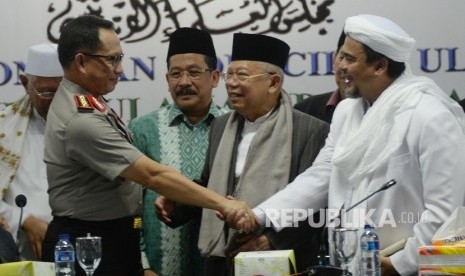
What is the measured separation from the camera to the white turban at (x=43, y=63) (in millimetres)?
5617

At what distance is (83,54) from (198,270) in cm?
124

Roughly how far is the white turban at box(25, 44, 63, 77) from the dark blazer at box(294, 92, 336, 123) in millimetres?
1193

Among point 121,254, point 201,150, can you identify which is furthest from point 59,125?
point 201,150

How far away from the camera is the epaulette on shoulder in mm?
4793

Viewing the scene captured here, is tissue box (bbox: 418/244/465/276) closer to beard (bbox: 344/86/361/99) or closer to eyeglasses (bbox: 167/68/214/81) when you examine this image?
beard (bbox: 344/86/361/99)

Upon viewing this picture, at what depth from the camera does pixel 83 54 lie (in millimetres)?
4887

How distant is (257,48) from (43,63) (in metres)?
1.06

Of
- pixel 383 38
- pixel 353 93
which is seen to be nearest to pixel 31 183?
pixel 353 93

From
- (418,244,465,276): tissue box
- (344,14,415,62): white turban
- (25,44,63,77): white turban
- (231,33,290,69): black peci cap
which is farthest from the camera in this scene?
(25,44,63,77): white turban

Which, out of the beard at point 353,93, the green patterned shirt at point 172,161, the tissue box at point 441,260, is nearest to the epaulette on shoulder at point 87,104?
the green patterned shirt at point 172,161

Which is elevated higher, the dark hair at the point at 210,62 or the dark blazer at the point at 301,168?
the dark hair at the point at 210,62

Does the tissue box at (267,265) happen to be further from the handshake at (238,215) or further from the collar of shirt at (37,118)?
the collar of shirt at (37,118)

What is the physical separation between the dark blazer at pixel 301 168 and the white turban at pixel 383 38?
24.7 inches

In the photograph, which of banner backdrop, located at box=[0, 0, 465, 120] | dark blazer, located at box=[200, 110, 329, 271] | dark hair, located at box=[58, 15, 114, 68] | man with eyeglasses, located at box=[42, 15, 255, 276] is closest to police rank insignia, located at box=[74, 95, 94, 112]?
man with eyeglasses, located at box=[42, 15, 255, 276]
